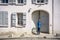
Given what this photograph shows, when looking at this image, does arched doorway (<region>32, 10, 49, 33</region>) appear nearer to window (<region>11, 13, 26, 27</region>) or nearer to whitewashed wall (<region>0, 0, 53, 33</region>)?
whitewashed wall (<region>0, 0, 53, 33</region>)

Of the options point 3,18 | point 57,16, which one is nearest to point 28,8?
point 3,18

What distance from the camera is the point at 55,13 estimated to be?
45.4 ft

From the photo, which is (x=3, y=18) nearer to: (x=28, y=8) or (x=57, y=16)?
(x=28, y=8)

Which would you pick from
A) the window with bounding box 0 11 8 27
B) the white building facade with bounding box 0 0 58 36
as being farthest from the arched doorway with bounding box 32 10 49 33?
the window with bounding box 0 11 8 27

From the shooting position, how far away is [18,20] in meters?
14.3

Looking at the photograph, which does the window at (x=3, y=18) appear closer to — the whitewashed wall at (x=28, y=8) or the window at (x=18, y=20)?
the whitewashed wall at (x=28, y=8)

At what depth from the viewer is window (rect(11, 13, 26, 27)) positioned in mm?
13883

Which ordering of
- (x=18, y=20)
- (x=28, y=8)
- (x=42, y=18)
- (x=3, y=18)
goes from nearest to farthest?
1. (x=3, y=18)
2. (x=28, y=8)
3. (x=18, y=20)
4. (x=42, y=18)

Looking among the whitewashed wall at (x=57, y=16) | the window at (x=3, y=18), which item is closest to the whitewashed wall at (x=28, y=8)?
the window at (x=3, y=18)

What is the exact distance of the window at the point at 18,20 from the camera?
13.9 metres

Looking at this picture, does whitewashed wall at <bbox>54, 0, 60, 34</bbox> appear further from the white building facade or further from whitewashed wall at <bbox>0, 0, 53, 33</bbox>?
whitewashed wall at <bbox>0, 0, 53, 33</bbox>

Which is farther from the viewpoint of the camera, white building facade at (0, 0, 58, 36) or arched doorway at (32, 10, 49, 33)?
arched doorway at (32, 10, 49, 33)

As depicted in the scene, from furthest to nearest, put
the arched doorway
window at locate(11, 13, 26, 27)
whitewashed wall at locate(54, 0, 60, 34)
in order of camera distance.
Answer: the arched doorway → window at locate(11, 13, 26, 27) → whitewashed wall at locate(54, 0, 60, 34)

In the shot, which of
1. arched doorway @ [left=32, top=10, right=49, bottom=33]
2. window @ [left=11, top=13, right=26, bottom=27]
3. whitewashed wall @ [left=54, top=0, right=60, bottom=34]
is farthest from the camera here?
arched doorway @ [left=32, top=10, right=49, bottom=33]
